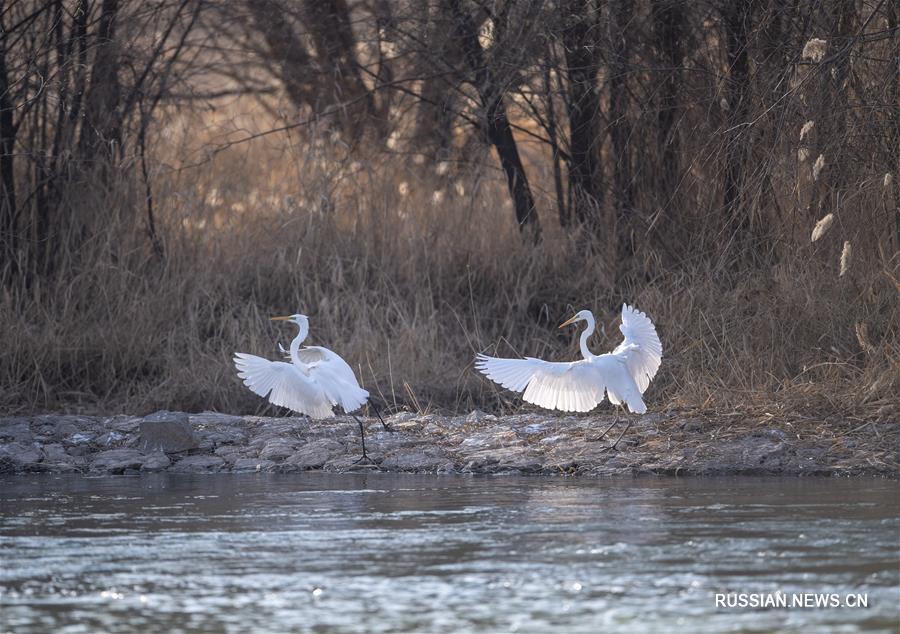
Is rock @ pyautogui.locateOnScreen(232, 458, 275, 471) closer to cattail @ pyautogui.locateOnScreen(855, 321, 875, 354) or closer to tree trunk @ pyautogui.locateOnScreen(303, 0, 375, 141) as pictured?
cattail @ pyautogui.locateOnScreen(855, 321, 875, 354)

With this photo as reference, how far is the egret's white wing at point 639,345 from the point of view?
7.88 m

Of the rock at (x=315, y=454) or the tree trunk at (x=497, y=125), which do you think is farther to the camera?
the tree trunk at (x=497, y=125)

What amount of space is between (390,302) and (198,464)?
3.14 meters

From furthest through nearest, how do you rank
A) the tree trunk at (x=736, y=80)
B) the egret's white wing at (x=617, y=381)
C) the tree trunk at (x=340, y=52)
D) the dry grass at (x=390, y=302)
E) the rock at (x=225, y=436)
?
the tree trunk at (x=340, y=52) < the tree trunk at (x=736, y=80) < the dry grass at (x=390, y=302) < the rock at (x=225, y=436) < the egret's white wing at (x=617, y=381)

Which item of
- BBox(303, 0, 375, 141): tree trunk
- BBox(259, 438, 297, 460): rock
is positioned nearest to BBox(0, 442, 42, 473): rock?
BBox(259, 438, 297, 460): rock

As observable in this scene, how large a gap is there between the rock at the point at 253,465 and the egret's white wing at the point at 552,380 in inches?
56.0

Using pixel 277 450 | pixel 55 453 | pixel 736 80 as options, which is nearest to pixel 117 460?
pixel 55 453

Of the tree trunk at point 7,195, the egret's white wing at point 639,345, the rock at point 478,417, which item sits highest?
the tree trunk at point 7,195

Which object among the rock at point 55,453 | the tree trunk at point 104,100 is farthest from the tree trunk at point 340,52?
the rock at point 55,453

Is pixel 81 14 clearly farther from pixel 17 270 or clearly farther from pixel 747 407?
pixel 747 407

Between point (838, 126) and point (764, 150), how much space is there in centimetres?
101

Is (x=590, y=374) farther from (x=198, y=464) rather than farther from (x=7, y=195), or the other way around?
(x=7, y=195)

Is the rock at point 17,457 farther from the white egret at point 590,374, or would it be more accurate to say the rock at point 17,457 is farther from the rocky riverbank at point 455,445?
the white egret at point 590,374

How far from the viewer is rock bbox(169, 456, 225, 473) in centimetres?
801
